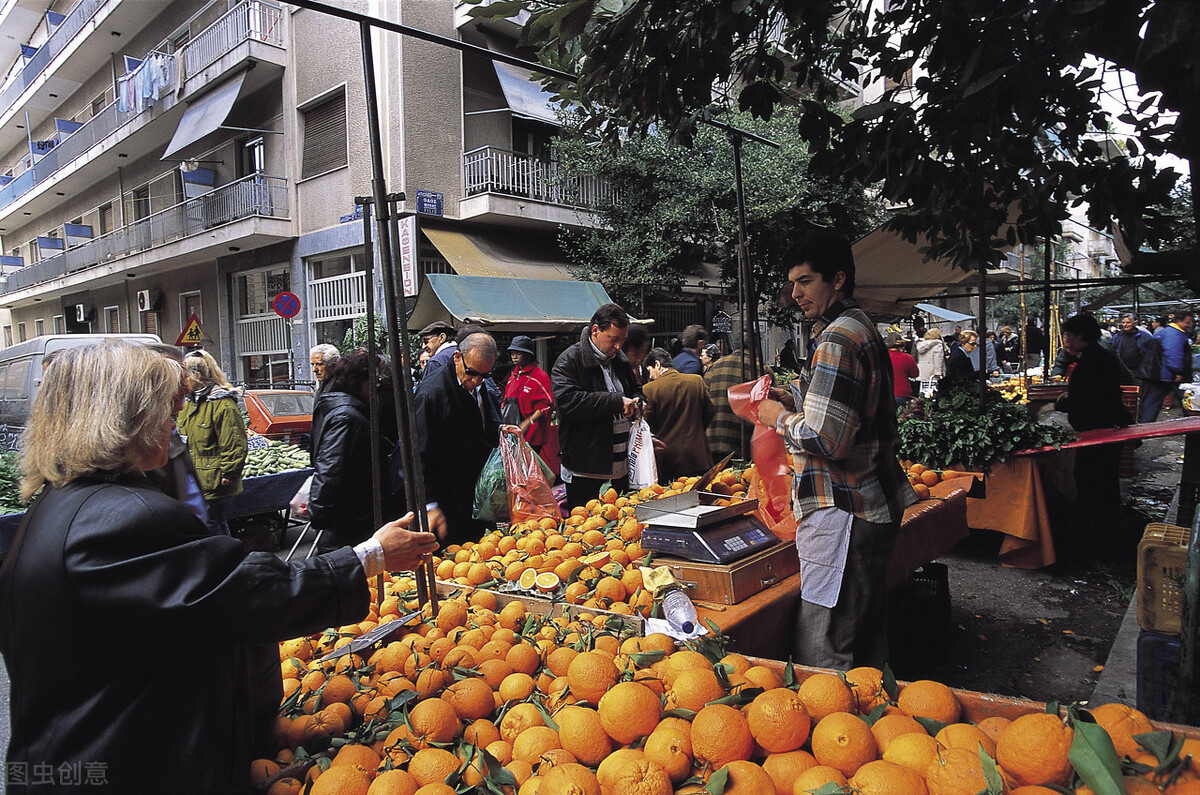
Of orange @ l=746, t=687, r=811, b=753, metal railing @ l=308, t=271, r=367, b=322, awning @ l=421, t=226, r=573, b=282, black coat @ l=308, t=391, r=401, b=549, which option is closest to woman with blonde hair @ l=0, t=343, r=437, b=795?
orange @ l=746, t=687, r=811, b=753

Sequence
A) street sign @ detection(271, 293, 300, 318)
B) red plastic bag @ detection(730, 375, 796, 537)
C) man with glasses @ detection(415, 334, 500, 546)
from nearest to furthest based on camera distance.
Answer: red plastic bag @ detection(730, 375, 796, 537) < man with glasses @ detection(415, 334, 500, 546) < street sign @ detection(271, 293, 300, 318)

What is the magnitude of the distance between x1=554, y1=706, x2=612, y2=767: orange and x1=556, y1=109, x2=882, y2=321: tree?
42.8 ft

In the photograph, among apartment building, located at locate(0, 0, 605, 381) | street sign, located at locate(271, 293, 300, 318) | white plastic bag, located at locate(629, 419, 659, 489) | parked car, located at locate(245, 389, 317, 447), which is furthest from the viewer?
apartment building, located at locate(0, 0, 605, 381)

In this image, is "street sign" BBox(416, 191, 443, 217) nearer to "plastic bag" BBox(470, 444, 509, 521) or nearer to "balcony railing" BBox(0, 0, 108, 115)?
"plastic bag" BBox(470, 444, 509, 521)

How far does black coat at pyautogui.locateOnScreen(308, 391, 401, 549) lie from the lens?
12.1 feet

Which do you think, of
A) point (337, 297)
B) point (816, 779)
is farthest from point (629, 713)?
point (337, 297)

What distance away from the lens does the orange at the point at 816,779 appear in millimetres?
1397

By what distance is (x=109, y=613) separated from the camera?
1.27 metres

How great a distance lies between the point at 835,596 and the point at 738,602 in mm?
328

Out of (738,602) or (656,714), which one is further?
(738,602)

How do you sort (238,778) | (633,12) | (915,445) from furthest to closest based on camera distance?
(915,445), (633,12), (238,778)

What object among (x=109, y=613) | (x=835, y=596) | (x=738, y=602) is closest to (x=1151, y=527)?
(x=835, y=596)

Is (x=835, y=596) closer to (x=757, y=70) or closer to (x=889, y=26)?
(x=757, y=70)

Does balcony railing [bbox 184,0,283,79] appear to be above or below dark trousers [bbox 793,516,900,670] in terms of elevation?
above
